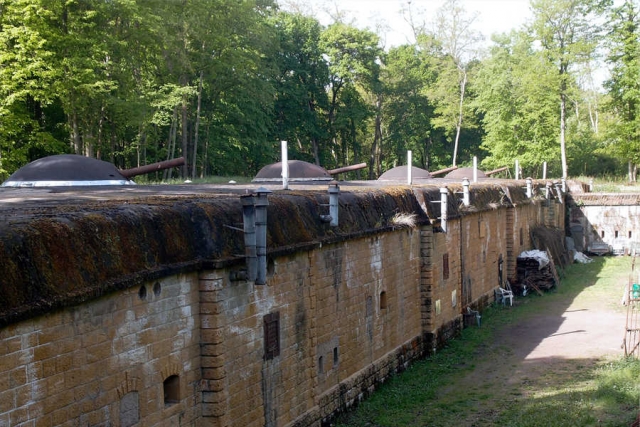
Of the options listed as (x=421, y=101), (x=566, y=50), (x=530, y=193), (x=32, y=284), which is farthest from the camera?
(x=421, y=101)

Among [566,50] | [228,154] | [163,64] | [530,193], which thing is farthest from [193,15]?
[566,50]

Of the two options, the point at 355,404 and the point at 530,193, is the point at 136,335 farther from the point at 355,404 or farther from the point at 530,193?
the point at 530,193

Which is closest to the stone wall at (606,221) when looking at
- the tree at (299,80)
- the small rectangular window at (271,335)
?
the tree at (299,80)

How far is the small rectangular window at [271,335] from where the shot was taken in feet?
34.3

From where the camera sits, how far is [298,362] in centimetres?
1141

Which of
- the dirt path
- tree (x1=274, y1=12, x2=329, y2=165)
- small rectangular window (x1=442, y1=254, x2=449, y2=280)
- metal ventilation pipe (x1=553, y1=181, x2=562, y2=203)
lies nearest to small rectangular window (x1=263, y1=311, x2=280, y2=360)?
the dirt path

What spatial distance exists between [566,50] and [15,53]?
31939 mm

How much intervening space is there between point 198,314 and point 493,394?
7.71 metres

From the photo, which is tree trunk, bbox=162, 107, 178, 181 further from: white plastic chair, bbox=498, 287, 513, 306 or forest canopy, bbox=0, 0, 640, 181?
white plastic chair, bbox=498, 287, 513, 306

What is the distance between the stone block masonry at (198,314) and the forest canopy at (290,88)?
44.7 ft

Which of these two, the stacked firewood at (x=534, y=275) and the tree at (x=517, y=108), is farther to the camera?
the tree at (x=517, y=108)

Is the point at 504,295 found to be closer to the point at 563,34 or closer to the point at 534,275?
the point at 534,275

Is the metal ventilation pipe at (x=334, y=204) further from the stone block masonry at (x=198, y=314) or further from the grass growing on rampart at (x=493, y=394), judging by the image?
the grass growing on rampart at (x=493, y=394)

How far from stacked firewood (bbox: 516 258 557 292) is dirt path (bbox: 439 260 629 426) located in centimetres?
156
